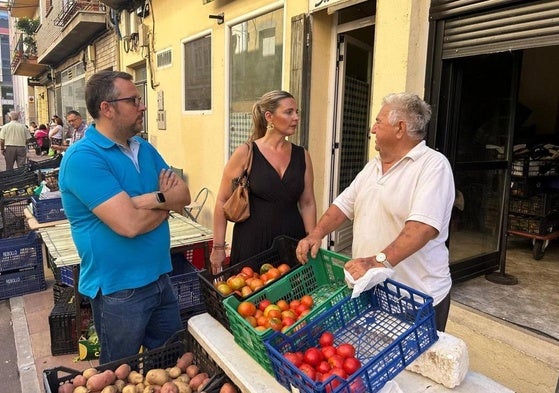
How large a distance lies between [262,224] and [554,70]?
638cm

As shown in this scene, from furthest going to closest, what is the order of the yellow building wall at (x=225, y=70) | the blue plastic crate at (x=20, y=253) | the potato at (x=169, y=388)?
the blue plastic crate at (x=20, y=253) < the yellow building wall at (x=225, y=70) < the potato at (x=169, y=388)

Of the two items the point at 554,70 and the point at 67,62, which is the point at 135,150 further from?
the point at 67,62

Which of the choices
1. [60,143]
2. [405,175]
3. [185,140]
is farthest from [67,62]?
[405,175]

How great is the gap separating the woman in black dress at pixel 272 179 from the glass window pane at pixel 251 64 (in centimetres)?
258

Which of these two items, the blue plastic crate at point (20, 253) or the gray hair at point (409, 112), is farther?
the blue plastic crate at point (20, 253)

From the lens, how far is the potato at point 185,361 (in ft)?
6.28

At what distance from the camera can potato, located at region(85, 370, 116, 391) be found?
67.6 inches

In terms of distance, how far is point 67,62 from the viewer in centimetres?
1741

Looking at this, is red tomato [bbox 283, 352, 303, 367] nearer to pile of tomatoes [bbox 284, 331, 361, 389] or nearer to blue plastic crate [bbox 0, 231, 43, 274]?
pile of tomatoes [bbox 284, 331, 361, 389]

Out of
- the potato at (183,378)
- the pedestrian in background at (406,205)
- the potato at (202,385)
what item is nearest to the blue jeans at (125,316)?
the potato at (183,378)

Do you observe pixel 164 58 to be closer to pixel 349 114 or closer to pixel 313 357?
pixel 349 114

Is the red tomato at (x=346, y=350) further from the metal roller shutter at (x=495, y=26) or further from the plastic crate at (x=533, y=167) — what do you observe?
the plastic crate at (x=533, y=167)

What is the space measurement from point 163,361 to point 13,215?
5476 mm

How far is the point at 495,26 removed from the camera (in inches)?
110
